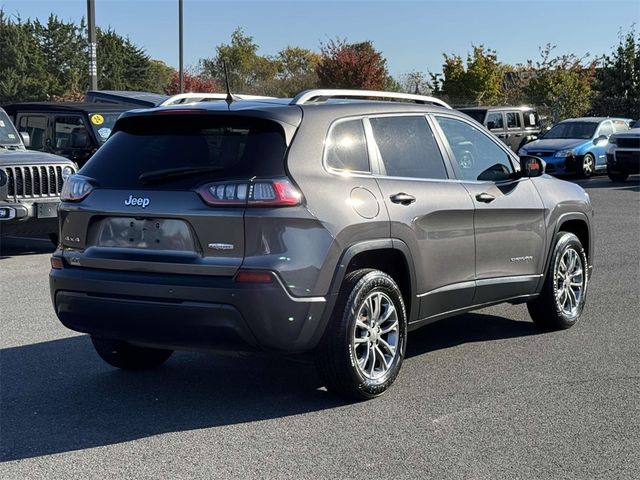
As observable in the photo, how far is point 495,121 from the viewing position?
1093 inches

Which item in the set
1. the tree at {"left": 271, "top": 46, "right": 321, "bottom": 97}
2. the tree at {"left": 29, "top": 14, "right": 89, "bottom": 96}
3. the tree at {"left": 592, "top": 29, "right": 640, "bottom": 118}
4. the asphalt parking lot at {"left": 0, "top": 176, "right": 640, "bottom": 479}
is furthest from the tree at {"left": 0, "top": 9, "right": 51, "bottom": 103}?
the asphalt parking lot at {"left": 0, "top": 176, "right": 640, "bottom": 479}

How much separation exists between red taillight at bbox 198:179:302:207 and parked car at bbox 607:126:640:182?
792 inches

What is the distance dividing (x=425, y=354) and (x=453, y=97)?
41.5 meters

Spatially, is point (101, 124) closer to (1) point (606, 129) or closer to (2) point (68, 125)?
(2) point (68, 125)

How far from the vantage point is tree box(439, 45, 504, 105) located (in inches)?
1804

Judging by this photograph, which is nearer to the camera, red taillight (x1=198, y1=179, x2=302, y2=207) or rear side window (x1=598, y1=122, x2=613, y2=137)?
red taillight (x1=198, y1=179, x2=302, y2=207)

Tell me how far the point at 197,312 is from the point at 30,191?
715 centimetres

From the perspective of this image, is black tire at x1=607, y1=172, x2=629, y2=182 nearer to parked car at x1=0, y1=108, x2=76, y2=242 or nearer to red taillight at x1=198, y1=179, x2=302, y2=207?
parked car at x1=0, y1=108, x2=76, y2=242

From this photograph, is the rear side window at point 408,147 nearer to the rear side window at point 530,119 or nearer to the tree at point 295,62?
the rear side window at point 530,119

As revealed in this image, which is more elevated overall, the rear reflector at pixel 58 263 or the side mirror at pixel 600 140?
the side mirror at pixel 600 140

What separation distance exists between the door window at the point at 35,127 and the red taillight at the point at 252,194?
10173 mm

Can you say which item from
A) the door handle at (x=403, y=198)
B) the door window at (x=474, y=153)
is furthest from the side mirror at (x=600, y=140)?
the door handle at (x=403, y=198)

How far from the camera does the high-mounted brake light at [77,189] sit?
5469 mm

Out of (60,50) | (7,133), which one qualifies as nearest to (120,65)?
→ (60,50)
